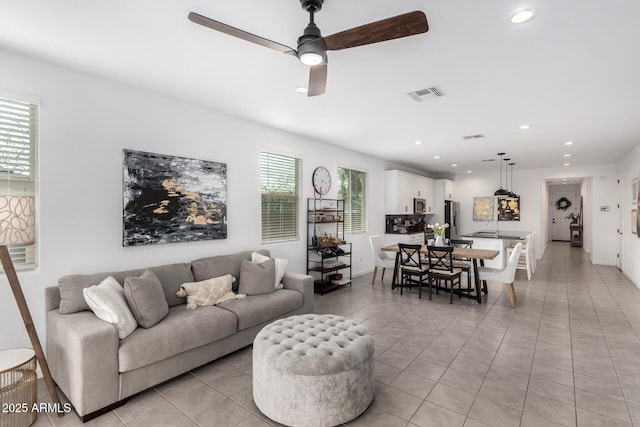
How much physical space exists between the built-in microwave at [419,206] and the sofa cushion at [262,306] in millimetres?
5554

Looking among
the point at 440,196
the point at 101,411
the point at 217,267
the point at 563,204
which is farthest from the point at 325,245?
the point at 563,204

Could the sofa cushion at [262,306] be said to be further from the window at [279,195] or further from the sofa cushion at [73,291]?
the window at [279,195]

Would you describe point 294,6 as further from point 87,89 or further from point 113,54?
point 87,89

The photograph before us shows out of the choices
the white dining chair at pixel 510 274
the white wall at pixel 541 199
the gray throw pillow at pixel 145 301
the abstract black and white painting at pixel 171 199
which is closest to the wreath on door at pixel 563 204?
the white wall at pixel 541 199

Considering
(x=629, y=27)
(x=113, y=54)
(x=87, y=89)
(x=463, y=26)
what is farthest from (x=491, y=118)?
(x=87, y=89)

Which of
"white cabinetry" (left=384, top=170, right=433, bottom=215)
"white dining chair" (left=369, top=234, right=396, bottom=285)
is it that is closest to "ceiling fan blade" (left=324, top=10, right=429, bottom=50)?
"white dining chair" (left=369, top=234, right=396, bottom=285)

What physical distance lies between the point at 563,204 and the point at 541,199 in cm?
614

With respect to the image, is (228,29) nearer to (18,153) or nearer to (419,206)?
(18,153)

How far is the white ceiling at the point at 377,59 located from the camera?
2.01 metres

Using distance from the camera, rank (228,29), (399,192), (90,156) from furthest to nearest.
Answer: (399,192) < (90,156) < (228,29)

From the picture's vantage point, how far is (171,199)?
11.7 feet

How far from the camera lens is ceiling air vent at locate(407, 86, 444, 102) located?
10.8 feet

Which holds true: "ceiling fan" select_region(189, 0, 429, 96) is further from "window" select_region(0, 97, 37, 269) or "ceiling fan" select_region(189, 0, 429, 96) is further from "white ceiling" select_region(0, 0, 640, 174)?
"window" select_region(0, 97, 37, 269)

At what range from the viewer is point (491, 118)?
14.1 feet
